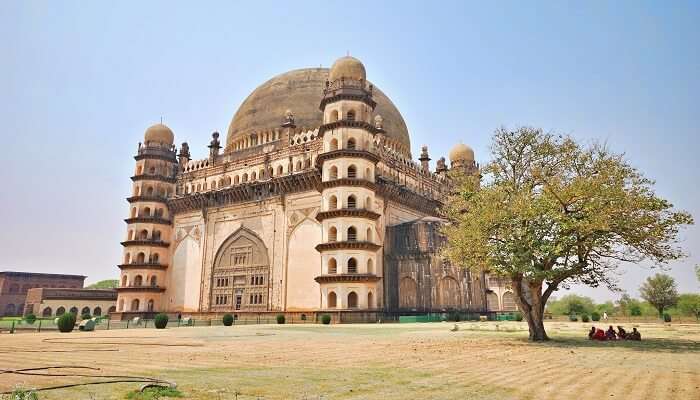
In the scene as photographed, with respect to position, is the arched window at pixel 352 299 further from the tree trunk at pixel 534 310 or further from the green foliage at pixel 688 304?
the green foliage at pixel 688 304

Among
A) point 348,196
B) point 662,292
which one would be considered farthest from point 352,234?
point 662,292

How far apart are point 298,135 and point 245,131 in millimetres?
8600

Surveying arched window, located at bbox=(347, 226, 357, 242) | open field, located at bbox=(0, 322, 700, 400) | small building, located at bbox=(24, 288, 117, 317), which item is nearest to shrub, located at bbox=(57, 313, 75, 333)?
open field, located at bbox=(0, 322, 700, 400)

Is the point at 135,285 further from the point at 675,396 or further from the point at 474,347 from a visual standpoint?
the point at 675,396

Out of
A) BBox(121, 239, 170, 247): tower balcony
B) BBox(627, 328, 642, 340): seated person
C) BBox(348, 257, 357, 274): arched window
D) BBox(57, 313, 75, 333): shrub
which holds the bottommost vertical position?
BBox(627, 328, 642, 340): seated person

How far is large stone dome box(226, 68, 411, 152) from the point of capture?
1884 inches

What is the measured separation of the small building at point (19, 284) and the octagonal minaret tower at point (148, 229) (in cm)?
3169

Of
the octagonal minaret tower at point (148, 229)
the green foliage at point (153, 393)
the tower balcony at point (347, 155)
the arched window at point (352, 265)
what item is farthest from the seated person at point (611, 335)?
the octagonal minaret tower at point (148, 229)

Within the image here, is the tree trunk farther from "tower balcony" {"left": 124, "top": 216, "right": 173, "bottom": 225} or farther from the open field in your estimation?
"tower balcony" {"left": 124, "top": 216, "right": 173, "bottom": 225}

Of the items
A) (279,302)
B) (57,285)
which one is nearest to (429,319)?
(279,302)

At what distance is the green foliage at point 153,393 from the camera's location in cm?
635

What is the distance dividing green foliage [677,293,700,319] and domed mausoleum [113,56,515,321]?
2590 centimetres

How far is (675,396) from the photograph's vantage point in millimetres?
6988

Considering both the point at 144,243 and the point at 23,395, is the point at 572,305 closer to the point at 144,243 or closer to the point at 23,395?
the point at 144,243
